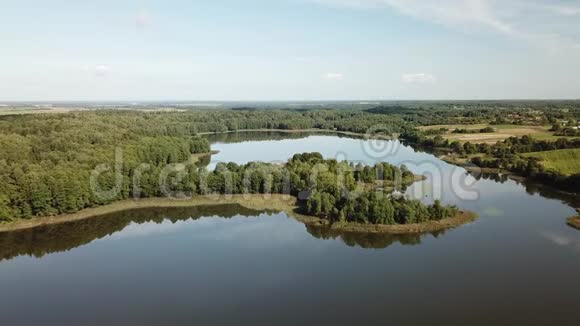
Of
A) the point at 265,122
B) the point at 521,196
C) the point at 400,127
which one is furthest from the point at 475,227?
the point at 265,122

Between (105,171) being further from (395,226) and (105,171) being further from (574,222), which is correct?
(574,222)

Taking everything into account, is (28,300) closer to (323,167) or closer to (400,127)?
(323,167)

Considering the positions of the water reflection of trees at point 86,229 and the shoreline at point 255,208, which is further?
the shoreline at point 255,208

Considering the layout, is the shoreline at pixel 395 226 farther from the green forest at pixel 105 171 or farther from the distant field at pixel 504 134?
the distant field at pixel 504 134

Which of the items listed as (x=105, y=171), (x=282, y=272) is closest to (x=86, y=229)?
(x=105, y=171)

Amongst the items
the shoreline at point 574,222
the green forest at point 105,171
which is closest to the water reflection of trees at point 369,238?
the green forest at point 105,171

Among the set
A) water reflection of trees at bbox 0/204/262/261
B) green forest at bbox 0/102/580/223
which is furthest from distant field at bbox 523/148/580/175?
water reflection of trees at bbox 0/204/262/261

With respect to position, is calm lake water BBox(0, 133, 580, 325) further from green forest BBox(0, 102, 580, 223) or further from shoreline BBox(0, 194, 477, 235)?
green forest BBox(0, 102, 580, 223)
